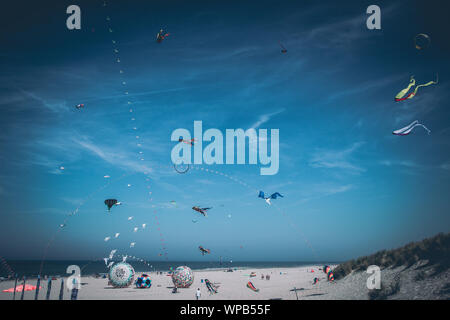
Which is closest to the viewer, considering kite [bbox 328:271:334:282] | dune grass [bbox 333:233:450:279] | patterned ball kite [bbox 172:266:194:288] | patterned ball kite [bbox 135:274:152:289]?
dune grass [bbox 333:233:450:279]

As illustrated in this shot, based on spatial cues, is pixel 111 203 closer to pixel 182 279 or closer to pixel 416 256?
pixel 182 279

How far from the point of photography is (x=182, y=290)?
23062 millimetres

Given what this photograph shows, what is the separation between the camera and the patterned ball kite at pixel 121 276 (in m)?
23.7

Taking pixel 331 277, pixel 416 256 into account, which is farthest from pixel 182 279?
pixel 416 256

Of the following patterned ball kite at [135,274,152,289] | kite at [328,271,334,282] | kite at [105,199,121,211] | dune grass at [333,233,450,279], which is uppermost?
kite at [105,199,121,211]

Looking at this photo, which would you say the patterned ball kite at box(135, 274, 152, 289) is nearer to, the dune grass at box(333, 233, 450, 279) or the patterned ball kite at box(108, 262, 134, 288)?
the patterned ball kite at box(108, 262, 134, 288)

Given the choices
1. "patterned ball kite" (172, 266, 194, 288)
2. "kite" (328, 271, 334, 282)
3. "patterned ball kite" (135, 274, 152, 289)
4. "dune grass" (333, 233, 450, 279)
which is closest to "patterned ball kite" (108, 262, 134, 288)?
"patterned ball kite" (135, 274, 152, 289)

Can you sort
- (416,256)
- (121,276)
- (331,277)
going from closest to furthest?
1. (416,256)
2. (331,277)
3. (121,276)

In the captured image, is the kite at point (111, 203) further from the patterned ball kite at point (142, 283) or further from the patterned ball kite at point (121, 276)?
the patterned ball kite at point (142, 283)

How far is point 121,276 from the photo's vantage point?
78.0 feet

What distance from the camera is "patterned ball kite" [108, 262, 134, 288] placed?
77.8 feet

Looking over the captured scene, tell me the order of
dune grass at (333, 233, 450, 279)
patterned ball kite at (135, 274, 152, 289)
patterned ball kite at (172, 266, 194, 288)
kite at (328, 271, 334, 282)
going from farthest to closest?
patterned ball kite at (135, 274, 152, 289) < patterned ball kite at (172, 266, 194, 288) < kite at (328, 271, 334, 282) < dune grass at (333, 233, 450, 279)
